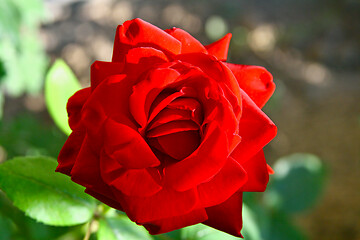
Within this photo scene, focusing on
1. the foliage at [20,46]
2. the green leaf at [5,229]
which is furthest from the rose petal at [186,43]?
the foliage at [20,46]

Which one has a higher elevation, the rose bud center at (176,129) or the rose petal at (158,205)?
the rose bud center at (176,129)

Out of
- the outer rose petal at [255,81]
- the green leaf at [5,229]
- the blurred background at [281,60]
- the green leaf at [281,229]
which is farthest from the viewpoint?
the blurred background at [281,60]

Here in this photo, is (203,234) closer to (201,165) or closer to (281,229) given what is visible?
(201,165)

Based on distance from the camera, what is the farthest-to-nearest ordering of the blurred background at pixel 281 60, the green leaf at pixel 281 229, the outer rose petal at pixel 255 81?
the blurred background at pixel 281 60 → the green leaf at pixel 281 229 → the outer rose petal at pixel 255 81

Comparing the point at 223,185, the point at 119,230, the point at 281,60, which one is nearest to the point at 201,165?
the point at 223,185

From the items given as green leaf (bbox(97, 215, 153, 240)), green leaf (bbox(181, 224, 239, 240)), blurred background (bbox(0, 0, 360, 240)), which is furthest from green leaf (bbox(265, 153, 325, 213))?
green leaf (bbox(97, 215, 153, 240))

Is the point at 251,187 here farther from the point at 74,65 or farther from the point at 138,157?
the point at 74,65

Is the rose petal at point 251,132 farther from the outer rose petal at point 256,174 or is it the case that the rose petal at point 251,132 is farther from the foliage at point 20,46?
the foliage at point 20,46

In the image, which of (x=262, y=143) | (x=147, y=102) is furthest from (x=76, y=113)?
(x=262, y=143)

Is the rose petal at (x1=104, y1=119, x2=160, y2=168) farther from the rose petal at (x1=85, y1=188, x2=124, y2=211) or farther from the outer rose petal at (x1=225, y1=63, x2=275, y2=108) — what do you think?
the outer rose petal at (x1=225, y1=63, x2=275, y2=108)
